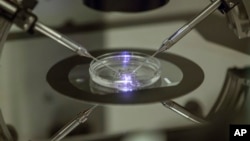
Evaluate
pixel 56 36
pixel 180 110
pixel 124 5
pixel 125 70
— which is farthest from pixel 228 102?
pixel 124 5

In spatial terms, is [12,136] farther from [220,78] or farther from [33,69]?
[220,78]

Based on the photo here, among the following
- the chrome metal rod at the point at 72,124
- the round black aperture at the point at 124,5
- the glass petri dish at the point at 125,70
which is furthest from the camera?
the round black aperture at the point at 124,5

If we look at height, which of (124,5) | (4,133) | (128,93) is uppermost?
→ (124,5)

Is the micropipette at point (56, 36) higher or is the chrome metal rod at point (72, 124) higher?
the micropipette at point (56, 36)

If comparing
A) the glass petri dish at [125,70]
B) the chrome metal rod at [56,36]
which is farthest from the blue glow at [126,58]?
the chrome metal rod at [56,36]

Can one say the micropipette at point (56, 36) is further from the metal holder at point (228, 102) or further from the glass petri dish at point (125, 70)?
the metal holder at point (228, 102)

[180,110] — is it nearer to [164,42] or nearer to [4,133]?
[164,42]

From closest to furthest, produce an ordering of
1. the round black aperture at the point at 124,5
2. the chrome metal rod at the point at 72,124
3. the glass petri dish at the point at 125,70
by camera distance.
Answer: the chrome metal rod at the point at 72,124, the glass petri dish at the point at 125,70, the round black aperture at the point at 124,5
